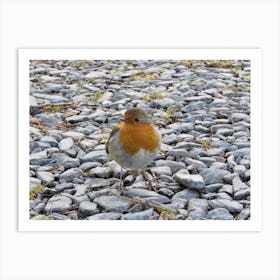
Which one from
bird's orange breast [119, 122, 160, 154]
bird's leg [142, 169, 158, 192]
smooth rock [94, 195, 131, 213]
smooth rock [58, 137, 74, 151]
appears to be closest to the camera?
bird's orange breast [119, 122, 160, 154]

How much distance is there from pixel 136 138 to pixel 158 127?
0.64m

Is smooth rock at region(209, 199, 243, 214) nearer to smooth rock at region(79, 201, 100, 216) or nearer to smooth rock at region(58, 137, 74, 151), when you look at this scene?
smooth rock at region(79, 201, 100, 216)

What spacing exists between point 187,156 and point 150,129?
45 centimetres

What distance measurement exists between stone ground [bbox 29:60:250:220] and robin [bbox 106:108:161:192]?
23cm

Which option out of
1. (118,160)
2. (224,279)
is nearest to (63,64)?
(118,160)

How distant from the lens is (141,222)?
4793mm

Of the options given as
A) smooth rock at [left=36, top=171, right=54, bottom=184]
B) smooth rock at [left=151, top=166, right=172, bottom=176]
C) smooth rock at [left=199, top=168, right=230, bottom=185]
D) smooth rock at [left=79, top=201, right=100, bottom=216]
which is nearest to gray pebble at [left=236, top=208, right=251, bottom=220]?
smooth rock at [left=199, top=168, right=230, bottom=185]

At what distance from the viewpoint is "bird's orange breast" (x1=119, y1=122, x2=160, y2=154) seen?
186 inches

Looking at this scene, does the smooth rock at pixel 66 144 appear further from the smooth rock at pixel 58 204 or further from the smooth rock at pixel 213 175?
the smooth rock at pixel 213 175

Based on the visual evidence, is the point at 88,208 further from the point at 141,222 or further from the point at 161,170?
the point at 161,170

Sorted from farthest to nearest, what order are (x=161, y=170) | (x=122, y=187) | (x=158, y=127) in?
(x=158, y=127)
(x=161, y=170)
(x=122, y=187)

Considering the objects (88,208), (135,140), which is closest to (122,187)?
(88,208)

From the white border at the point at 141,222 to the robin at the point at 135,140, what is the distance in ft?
1.13
